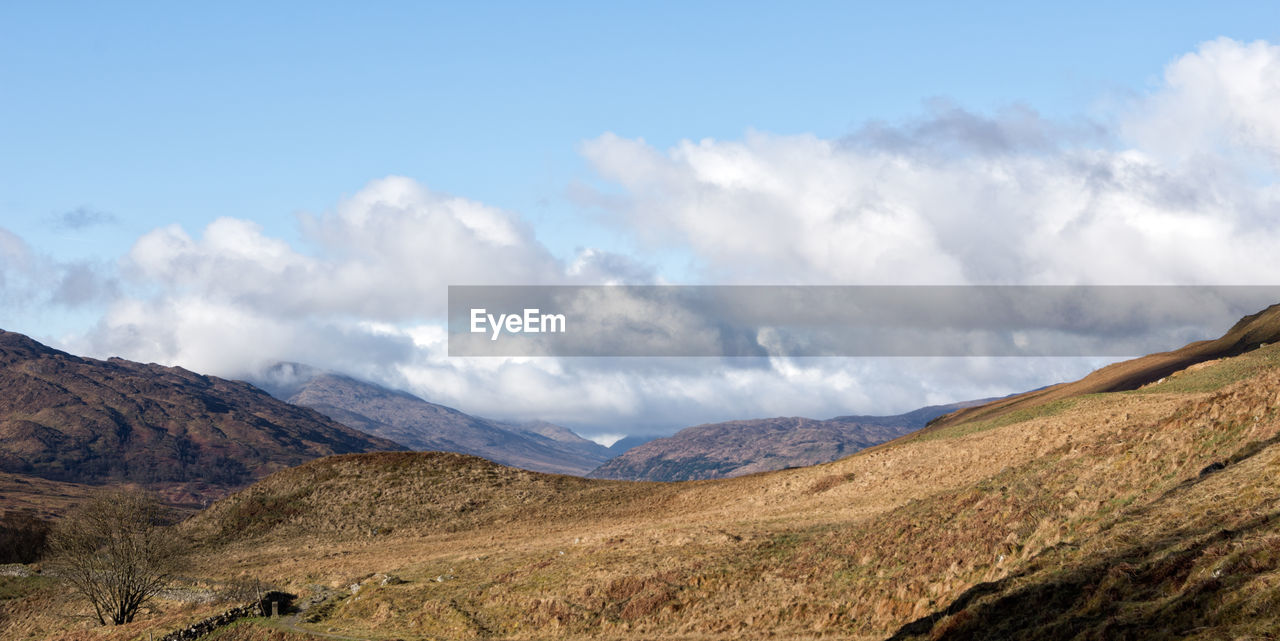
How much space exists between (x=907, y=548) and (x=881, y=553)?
1668mm

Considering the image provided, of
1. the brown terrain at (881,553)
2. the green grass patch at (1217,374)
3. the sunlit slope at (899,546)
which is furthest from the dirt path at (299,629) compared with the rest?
the green grass patch at (1217,374)

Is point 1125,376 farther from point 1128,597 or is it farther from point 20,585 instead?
point 20,585

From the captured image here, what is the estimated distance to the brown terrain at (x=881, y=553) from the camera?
→ 29.1m

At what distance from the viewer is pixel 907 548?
146ft

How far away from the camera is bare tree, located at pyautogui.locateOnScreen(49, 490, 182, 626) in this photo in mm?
65750

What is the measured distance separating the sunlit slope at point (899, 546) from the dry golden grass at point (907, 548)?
149mm

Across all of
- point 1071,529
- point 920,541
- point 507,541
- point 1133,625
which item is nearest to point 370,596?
point 507,541

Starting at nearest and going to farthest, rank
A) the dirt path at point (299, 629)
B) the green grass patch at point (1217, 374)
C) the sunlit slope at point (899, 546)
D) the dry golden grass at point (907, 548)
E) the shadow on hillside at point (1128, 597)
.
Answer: the shadow on hillside at point (1128, 597)
the dry golden grass at point (907, 548)
the sunlit slope at point (899, 546)
the dirt path at point (299, 629)
the green grass patch at point (1217, 374)

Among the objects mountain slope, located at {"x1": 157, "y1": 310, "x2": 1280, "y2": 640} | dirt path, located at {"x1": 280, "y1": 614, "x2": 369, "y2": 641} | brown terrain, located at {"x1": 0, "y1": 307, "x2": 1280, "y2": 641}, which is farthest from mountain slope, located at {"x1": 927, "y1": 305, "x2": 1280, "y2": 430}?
dirt path, located at {"x1": 280, "y1": 614, "x2": 369, "y2": 641}

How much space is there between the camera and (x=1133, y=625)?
25.5 metres

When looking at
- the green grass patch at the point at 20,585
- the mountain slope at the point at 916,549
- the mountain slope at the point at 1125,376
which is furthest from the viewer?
the mountain slope at the point at 1125,376

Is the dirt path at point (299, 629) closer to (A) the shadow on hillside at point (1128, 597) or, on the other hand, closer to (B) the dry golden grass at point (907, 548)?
(B) the dry golden grass at point (907, 548)

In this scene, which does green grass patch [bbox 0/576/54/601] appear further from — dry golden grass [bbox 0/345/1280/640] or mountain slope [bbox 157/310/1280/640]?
mountain slope [bbox 157/310/1280/640]

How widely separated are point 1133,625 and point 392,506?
9748 centimetres
